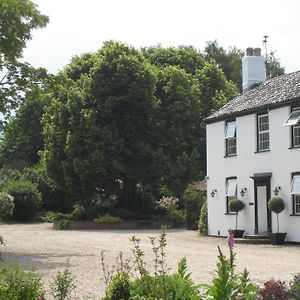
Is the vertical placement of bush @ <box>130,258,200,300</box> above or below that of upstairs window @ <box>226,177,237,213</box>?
below

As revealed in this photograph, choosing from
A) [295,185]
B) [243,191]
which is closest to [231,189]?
[243,191]

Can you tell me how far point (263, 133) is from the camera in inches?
1059

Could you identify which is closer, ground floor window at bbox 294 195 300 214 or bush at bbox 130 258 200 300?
bush at bbox 130 258 200 300

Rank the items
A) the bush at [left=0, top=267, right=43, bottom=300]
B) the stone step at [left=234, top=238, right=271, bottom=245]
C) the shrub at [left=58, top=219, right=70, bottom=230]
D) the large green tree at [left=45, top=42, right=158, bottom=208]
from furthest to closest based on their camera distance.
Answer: the large green tree at [left=45, top=42, right=158, bottom=208]
the shrub at [left=58, top=219, right=70, bottom=230]
the stone step at [left=234, top=238, right=271, bottom=245]
the bush at [left=0, top=267, right=43, bottom=300]

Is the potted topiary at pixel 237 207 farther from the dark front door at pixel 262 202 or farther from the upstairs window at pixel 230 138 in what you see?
the upstairs window at pixel 230 138

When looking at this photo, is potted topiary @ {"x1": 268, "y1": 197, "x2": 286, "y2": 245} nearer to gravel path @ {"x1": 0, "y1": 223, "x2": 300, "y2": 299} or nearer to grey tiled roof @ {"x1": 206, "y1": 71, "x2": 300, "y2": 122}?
gravel path @ {"x1": 0, "y1": 223, "x2": 300, "y2": 299}

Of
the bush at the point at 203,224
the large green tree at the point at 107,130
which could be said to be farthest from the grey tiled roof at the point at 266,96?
the large green tree at the point at 107,130

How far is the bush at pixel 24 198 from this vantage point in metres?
45.2

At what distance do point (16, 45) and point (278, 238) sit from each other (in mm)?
12885

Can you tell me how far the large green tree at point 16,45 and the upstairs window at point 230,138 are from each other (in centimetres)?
1055

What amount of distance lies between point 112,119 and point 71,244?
51.0ft

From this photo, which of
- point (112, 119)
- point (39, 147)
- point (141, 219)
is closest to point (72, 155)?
point (112, 119)

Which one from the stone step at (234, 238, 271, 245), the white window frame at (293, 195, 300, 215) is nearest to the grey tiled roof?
the white window frame at (293, 195, 300, 215)

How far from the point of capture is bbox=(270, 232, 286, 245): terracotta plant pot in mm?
24797
